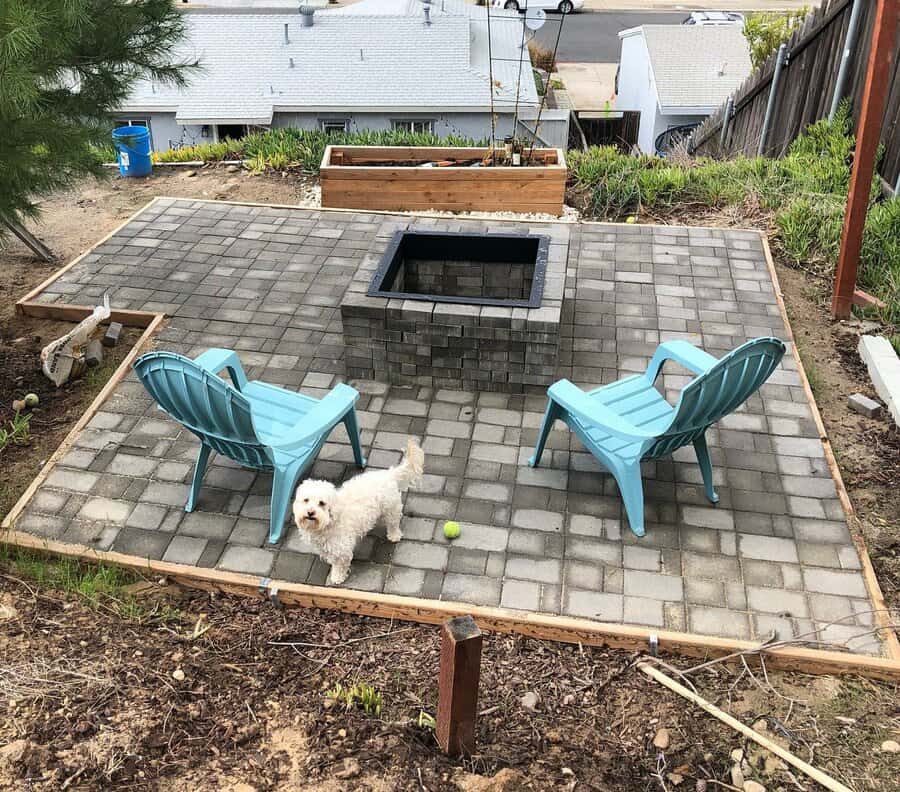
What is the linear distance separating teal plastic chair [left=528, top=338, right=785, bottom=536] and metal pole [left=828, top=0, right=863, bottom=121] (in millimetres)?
5918

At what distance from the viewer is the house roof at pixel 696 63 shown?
18.6 metres

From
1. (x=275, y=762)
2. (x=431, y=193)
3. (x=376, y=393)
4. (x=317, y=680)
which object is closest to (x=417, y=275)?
(x=376, y=393)

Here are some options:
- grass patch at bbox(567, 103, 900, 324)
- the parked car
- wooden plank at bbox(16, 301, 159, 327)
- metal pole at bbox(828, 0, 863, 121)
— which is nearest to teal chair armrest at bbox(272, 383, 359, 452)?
wooden plank at bbox(16, 301, 159, 327)

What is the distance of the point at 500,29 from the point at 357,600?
70.8ft

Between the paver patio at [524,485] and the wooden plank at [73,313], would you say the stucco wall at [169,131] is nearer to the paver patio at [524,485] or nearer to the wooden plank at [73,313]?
the paver patio at [524,485]

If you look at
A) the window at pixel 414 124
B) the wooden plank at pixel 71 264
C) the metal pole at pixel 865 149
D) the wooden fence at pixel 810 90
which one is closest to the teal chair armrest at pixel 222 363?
the wooden plank at pixel 71 264

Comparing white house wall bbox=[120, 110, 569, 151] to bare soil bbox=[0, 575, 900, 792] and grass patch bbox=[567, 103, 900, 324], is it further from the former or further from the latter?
bare soil bbox=[0, 575, 900, 792]

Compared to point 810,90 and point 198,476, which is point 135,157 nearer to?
point 198,476

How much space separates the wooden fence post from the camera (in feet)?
8.21

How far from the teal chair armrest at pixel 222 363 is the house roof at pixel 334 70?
12891mm

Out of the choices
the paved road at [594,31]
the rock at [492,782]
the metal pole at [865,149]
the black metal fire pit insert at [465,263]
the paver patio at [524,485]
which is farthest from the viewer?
the paved road at [594,31]

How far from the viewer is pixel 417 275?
19.5 feet

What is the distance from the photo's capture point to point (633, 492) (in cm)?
403

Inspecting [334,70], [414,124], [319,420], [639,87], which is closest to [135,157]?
[319,420]
